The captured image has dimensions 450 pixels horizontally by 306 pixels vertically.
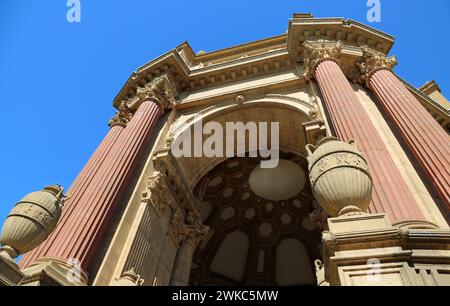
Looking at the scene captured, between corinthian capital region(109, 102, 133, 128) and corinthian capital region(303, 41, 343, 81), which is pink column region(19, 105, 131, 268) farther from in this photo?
corinthian capital region(303, 41, 343, 81)

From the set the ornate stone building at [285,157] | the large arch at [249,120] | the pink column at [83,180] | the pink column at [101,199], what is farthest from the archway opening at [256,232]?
the pink column at [101,199]

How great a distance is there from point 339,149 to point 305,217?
25.6 m

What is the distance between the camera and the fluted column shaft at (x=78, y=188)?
26.7 ft

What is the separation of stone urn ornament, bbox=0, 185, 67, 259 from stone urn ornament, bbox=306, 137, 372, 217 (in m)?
4.51

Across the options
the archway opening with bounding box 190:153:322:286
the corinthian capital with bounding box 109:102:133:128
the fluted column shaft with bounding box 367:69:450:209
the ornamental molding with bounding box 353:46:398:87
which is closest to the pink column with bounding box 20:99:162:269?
the corinthian capital with bounding box 109:102:133:128

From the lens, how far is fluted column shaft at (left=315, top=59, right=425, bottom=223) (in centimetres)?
684

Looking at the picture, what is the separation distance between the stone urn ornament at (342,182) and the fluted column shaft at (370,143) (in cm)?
277

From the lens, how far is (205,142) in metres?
16.3

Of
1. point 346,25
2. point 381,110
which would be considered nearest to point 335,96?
point 381,110

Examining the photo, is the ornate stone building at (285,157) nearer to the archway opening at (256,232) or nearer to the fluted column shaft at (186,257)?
the fluted column shaft at (186,257)

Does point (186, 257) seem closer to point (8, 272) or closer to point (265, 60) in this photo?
point (8, 272)

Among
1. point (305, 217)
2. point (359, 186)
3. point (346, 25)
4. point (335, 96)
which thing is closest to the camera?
point (359, 186)

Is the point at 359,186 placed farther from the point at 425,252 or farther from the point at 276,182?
the point at 276,182

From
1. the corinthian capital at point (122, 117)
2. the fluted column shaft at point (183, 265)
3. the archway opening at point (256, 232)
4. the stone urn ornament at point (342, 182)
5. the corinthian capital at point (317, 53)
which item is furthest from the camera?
the archway opening at point (256, 232)
